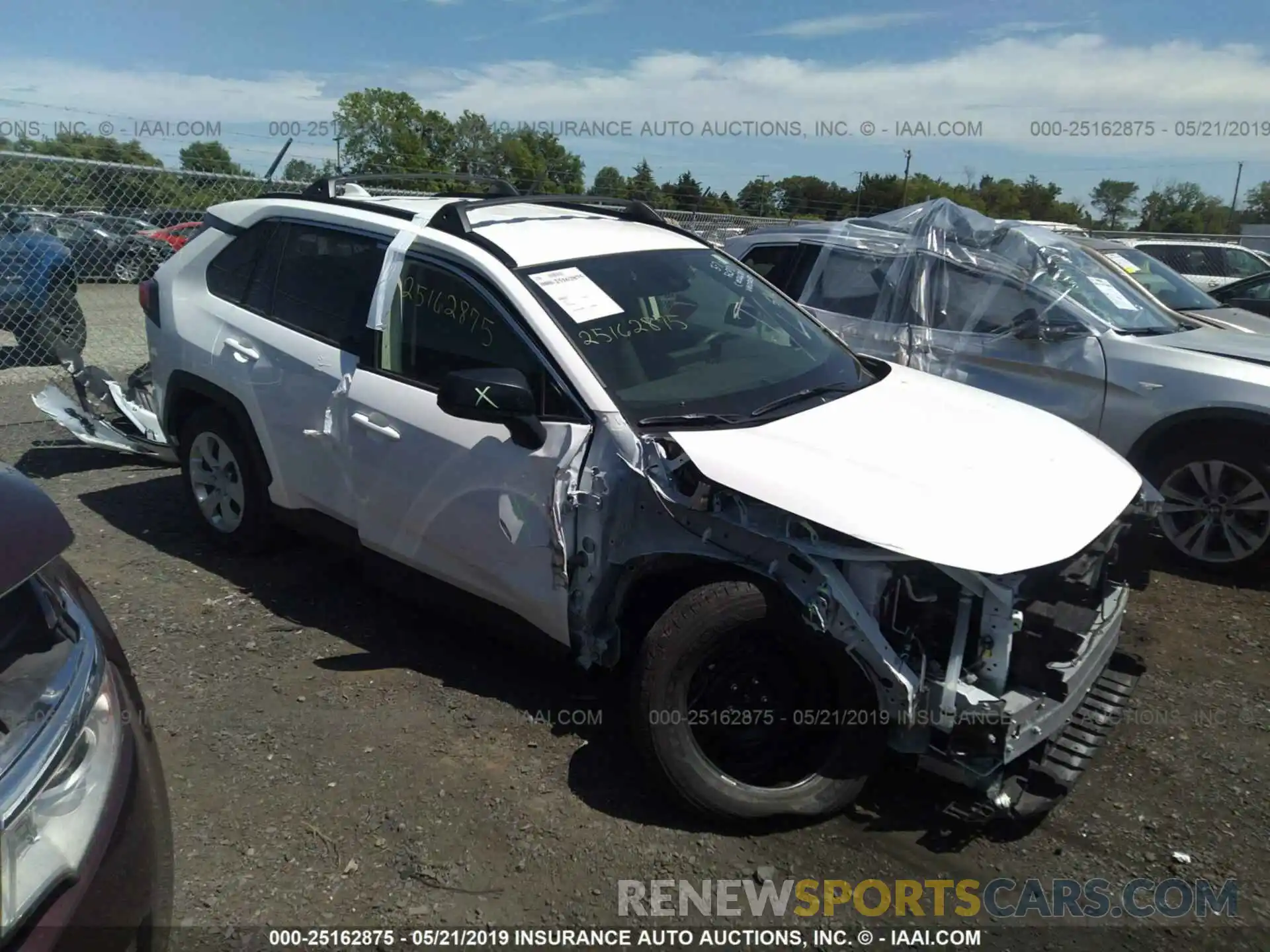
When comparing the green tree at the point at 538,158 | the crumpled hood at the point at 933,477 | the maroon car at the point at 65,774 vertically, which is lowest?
the maroon car at the point at 65,774

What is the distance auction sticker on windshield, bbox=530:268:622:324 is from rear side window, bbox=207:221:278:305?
1826mm

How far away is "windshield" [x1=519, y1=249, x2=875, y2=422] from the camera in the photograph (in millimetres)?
3371

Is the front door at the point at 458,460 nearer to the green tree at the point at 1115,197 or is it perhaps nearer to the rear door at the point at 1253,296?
the rear door at the point at 1253,296

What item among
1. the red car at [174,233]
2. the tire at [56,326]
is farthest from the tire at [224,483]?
the red car at [174,233]

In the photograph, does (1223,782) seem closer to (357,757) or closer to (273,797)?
(357,757)

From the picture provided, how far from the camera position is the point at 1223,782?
332 centimetres

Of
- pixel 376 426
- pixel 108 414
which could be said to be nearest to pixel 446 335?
pixel 376 426

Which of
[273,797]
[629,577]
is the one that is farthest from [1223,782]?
[273,797]

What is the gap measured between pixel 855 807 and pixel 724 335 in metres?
1.86

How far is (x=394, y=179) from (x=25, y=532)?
3478 millimetres

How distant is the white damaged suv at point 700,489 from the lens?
2.70 metres

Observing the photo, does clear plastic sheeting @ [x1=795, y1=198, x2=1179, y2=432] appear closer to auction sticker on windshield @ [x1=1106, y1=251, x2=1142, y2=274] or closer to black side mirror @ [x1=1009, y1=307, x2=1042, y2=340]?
black side mirror @ [x1=1009, y1=307, x2=1042, y2=340]

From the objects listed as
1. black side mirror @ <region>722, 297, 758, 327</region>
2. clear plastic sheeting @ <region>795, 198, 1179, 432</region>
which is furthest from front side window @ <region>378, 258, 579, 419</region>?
clear plastic sheeting @ <region>795, 198, 1179, 432</region>

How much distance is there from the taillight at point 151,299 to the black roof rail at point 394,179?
1.02 meters
